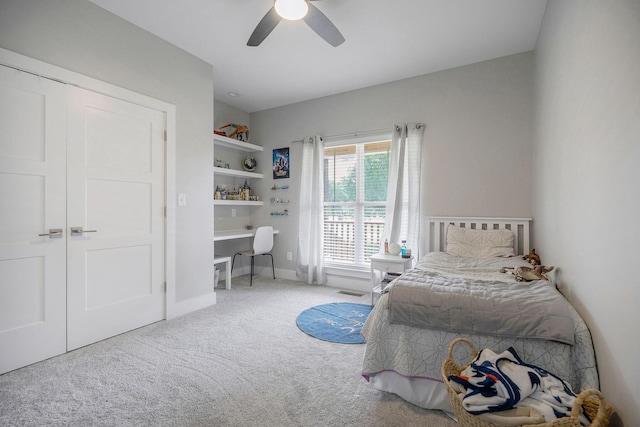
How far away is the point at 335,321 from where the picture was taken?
2.82m

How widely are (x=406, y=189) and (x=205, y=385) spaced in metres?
2.86

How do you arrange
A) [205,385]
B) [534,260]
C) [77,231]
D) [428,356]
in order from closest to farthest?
[428,356] < [205,385] < [77,231] < [534,260]

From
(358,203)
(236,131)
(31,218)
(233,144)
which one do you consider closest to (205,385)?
(31,218)

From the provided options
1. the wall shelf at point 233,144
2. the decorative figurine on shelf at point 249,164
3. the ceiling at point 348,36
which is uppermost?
the ceiling at point 348,36

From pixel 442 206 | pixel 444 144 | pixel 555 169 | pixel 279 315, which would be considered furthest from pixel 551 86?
pixel 279 315

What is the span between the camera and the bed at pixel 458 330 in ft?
4.26

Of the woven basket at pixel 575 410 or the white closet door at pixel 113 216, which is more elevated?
the white closet door at pixel 113 216

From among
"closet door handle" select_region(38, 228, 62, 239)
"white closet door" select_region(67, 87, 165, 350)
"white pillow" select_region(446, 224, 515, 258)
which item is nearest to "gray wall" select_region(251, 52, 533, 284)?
"white pillow" select_region(446, 224, 515, 258)

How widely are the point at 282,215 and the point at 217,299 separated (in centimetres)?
160

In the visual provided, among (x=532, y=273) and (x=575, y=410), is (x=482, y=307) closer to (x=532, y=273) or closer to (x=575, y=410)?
(x=575, y=410)

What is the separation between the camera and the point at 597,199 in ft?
4.16

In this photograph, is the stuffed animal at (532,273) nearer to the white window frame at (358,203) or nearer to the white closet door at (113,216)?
the white window frame at (358,203)

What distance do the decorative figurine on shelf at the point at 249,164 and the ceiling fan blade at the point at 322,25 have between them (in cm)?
268

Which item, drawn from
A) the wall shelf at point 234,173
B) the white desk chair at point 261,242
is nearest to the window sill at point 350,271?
the white desk chair at point 261,242
